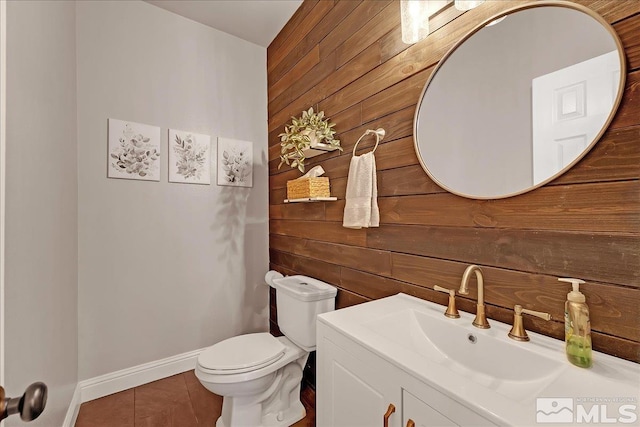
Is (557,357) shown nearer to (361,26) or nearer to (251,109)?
(361,26)

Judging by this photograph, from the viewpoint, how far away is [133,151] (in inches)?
76.2

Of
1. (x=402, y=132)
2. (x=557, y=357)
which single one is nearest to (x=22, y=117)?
(x=402, y=132)

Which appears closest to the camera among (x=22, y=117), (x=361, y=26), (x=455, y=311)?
(x=22, y=117)

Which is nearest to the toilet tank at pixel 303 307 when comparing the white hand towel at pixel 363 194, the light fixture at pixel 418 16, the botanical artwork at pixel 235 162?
the white hand towel at pixel 363 194

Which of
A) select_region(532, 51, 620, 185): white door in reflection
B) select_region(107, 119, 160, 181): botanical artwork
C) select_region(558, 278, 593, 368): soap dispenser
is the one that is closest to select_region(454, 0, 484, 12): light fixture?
select_region(532, 51, 620, 185): white door in reflection

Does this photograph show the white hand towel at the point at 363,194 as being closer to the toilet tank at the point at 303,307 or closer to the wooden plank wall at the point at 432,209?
the wooden plank wall at the point at 432,209

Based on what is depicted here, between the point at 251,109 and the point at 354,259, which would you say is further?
the point at 251,109

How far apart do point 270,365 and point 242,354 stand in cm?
17

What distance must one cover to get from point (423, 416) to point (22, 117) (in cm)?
143

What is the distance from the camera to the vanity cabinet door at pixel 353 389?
31.4 inches

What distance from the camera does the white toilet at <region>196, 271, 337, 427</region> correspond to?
1396 millimetres

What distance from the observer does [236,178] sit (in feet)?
7.71

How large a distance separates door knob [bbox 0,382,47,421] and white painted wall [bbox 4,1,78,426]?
0.34 m

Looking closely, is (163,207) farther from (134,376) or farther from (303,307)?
(303,307)
